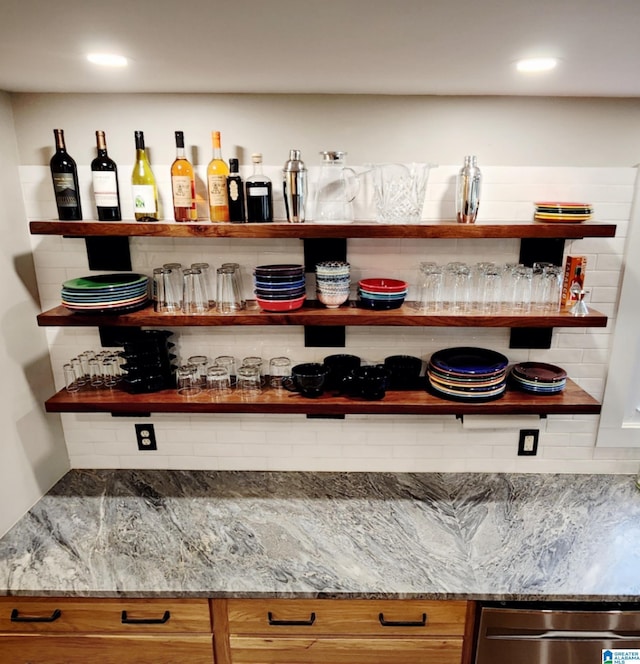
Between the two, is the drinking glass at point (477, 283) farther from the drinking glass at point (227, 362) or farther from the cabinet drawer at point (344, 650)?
the cabinet drawer at point (344, 650)

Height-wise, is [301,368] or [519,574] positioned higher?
[301,368]

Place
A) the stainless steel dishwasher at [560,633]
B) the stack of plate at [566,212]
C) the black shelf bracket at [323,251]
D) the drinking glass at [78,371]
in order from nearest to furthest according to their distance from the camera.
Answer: the stainless steel dishwasher at [560,633] < the stack of plate at [566,212] < the black shelf bracket at [323,251] < the drinking glass at [78,371]

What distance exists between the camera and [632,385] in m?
2.04

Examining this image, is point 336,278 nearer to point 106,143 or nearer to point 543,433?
point 106,143

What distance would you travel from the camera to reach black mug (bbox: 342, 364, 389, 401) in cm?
181

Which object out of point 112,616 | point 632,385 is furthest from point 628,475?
point 112,616

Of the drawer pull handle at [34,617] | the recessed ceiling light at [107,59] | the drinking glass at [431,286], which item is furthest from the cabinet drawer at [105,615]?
the recessed ceiling light at [107,59]

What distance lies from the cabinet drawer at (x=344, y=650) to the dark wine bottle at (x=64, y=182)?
5.13ft

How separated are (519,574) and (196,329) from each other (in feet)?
4.77

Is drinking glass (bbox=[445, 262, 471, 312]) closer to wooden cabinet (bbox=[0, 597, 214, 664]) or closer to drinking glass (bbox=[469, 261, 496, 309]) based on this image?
drinking glass (bbox=[469, 261, 496, 309])

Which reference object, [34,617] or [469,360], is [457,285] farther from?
[34,617]

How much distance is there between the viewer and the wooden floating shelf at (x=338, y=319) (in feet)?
5.54

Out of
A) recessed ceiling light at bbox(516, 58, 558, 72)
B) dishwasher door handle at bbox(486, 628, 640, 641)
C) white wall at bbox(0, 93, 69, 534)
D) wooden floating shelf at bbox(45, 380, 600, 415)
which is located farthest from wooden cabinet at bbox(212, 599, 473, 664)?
recessed ceiling light at bbox(516, 58, 558, 72)

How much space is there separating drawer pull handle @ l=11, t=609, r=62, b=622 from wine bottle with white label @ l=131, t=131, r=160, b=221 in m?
1.34
